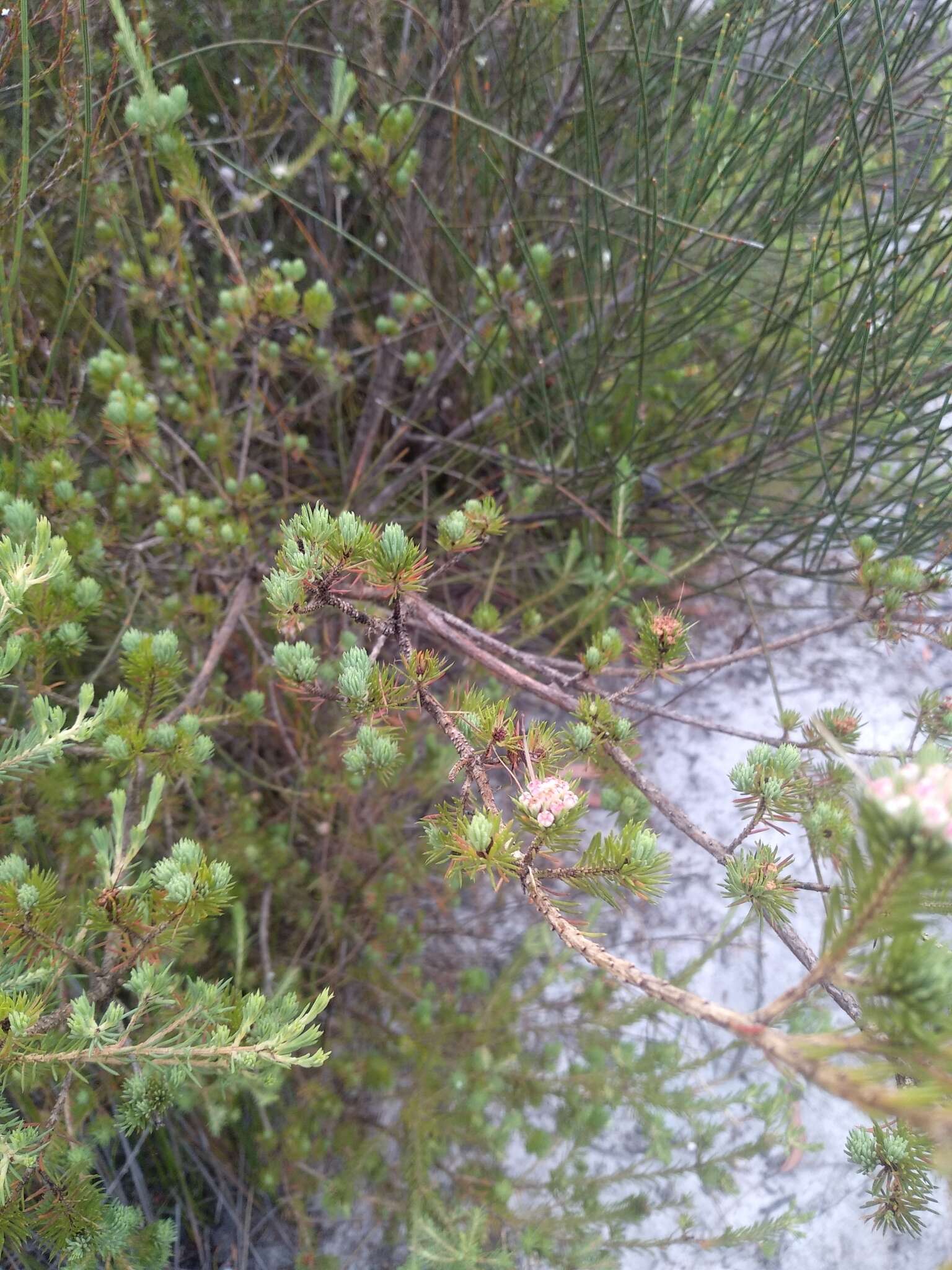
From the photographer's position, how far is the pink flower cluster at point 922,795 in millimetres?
339

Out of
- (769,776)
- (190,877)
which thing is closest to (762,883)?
(769,776)

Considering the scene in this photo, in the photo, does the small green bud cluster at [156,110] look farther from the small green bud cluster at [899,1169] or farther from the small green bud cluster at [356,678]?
the small green bud cluster at [899,1169]

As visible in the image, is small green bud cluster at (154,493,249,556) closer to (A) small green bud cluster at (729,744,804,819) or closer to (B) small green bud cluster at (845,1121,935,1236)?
(A) small green bud cluster at (729,744,804,819)

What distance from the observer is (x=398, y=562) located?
61 centimetres

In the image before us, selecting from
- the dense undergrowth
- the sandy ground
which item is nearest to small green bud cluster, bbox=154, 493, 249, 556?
the dense undergrowth

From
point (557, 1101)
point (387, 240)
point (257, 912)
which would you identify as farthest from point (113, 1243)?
point (387, 240)

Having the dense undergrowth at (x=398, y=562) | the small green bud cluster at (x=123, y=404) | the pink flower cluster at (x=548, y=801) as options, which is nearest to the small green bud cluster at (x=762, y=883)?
the dense undergrowth at (x=398, y=562)

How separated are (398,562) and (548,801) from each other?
21 cm

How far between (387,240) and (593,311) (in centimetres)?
59

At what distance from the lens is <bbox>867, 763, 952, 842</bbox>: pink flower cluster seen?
0.34 meters

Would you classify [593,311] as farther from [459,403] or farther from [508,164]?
[459,403]

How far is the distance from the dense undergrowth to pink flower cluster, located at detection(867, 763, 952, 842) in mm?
210

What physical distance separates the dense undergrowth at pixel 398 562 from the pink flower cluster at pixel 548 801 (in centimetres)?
2

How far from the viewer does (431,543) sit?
4.89 ft
